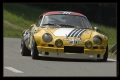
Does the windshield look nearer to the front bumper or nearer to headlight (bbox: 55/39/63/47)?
headlight (bbox: 55/39/63/47)

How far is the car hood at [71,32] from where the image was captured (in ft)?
36.8

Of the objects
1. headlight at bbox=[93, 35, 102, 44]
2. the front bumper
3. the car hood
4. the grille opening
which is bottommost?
the front bumper

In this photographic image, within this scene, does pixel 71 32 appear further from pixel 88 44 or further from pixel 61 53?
pixel 61 53

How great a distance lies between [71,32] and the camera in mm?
11312

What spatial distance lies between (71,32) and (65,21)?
110 cm

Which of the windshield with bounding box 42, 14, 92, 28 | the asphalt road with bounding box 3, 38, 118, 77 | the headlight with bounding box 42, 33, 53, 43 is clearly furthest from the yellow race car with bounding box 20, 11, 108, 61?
the windshield with bounding box 42, 14, 92, 28

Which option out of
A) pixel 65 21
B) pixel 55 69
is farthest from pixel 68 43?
pixel 55 69

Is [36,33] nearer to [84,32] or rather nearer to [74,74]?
[84,32]

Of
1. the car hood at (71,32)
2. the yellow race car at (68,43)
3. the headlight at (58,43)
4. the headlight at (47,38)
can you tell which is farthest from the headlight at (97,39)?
the headlight at (47,38)

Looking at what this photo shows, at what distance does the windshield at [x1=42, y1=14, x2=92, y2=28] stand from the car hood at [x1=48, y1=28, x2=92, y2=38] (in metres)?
0.66

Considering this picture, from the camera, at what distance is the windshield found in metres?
12.3

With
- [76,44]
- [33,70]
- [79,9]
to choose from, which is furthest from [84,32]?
[79,9]

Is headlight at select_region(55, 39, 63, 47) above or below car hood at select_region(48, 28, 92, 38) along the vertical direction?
below

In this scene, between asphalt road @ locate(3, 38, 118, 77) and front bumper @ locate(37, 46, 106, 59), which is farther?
front bumper @ locate(37, 46, 106, 59)
